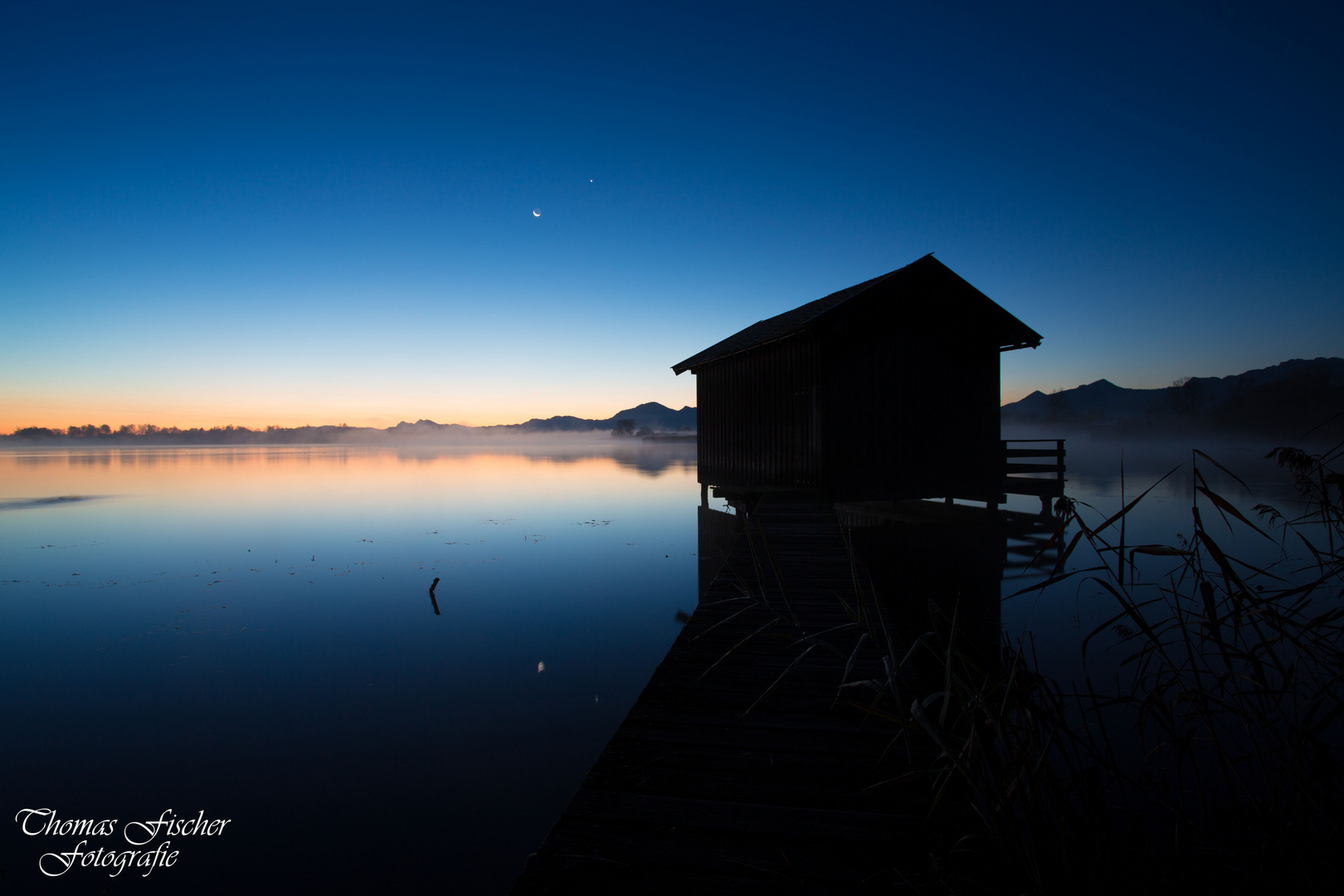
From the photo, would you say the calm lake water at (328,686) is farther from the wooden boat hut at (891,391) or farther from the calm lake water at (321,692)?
the wooden boat hut at (891,391)

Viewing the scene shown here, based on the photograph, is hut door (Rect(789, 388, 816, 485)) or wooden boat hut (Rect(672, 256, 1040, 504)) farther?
hut door (Rect(789, 388, 816, 485))

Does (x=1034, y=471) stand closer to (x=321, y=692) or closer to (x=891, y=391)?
(x=891, y=391)

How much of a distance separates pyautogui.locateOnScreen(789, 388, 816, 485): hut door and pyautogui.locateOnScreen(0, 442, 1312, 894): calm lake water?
3222 millimetres

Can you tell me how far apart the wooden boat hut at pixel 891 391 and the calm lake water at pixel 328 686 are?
3.33 meters

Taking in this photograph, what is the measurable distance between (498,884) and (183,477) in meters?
42.9

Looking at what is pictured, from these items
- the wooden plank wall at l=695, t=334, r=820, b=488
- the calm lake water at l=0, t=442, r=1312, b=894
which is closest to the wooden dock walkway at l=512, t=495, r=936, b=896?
the calm lake water at l=0, t=442, r=1312, b=894

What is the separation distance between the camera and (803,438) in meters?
13.0

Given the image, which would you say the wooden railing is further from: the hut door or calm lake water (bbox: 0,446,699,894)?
calm lake water (bbox: 0,446,699,894)

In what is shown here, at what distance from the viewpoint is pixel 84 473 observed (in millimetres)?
41312

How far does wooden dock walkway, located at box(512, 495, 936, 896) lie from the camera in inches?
91.0

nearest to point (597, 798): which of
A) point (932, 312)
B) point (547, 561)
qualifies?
point (547, 561)

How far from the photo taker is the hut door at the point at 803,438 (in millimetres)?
12641

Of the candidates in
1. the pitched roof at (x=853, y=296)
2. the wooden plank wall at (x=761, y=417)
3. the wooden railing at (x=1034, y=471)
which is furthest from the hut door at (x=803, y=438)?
the wooden railing at (x=1034, y=471)

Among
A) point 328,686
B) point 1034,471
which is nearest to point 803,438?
point 1034,471
